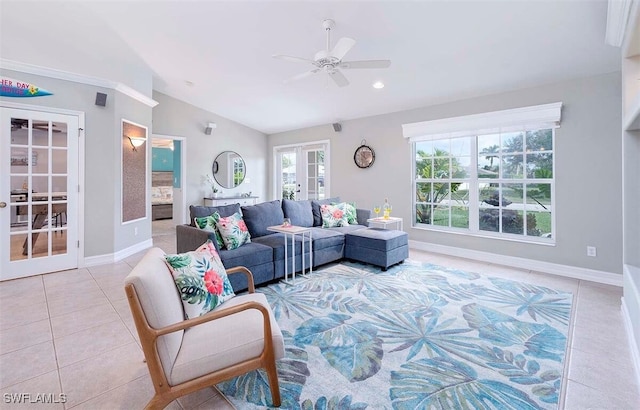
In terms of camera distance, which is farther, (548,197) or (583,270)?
(548,197)

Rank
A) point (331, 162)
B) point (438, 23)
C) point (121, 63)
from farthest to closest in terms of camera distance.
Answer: point (331, 162), point (121, 63), point (438, 23)

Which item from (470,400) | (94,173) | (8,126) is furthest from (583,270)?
(8,126)

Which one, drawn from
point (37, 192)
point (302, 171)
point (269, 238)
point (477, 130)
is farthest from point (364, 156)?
point (37, 192)

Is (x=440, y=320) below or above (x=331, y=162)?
below

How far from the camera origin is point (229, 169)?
7.45 m

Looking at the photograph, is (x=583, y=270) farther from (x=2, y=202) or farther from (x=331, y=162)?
(x=2, y=202)

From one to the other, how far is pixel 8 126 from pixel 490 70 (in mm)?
6034

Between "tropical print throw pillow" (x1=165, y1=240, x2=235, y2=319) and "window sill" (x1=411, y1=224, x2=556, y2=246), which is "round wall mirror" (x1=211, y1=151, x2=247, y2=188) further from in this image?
"tropical print throw pillow" (x1=165, y1=240, x2=235, y2=319)

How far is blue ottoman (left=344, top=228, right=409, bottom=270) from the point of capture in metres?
4.10

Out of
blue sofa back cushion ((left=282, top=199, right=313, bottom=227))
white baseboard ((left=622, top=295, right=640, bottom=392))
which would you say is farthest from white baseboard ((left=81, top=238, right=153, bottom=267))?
white baseboard ((left=622, top=295, right=640, bottom=392))

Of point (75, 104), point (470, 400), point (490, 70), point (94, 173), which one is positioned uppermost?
point (490, 70)

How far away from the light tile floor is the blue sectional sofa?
3.25 feet

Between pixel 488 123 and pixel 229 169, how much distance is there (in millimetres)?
5635

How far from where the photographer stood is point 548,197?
4125 millimetres
